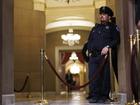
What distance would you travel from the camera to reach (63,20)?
21.9 meters

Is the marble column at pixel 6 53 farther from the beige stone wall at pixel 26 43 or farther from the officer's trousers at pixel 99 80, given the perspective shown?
the beige stone wall at pixel 26 43

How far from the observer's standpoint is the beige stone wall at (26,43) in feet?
52.9

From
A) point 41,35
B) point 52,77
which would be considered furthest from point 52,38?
point 41,35

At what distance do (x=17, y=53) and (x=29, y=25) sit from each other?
1.52 metres

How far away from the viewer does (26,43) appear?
1669 cm

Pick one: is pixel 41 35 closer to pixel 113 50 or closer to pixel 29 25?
pixel 29 25

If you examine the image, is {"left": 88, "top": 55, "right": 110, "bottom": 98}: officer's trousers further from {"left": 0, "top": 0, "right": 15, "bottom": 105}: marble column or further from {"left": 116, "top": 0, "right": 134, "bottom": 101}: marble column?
{"left": 0, "top": 0, "right": 15, "bottom": 105}: marble column

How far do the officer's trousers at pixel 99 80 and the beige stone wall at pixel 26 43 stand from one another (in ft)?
27.1

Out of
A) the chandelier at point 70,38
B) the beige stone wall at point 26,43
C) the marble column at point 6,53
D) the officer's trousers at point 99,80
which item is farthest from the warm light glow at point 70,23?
the officer's trousers at point 99,80

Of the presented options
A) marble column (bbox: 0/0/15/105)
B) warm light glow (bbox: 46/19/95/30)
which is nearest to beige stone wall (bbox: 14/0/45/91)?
warm light glow (bbox: 46/19/95/30)

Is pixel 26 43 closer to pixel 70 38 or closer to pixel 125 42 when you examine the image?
pixel 70 38

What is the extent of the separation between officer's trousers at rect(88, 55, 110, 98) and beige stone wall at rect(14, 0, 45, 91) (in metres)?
8.25

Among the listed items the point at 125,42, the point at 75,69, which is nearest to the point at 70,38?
the point at 125,42

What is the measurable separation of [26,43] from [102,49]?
30.2 ft
